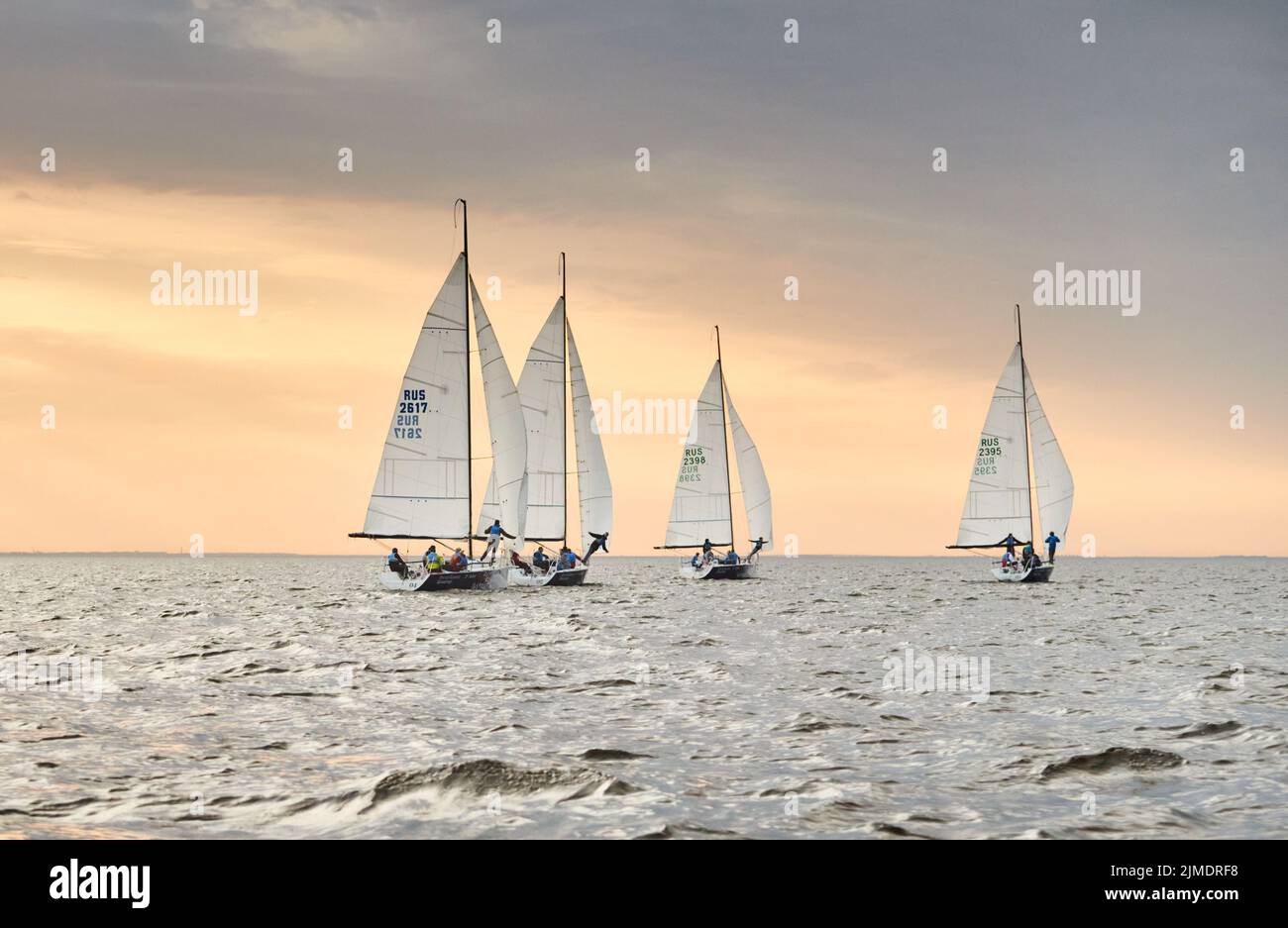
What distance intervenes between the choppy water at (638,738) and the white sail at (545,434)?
Answer: 30378mm

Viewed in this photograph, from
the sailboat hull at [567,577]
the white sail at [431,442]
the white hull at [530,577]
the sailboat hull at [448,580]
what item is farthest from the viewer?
the sailboat hull at [567,577]

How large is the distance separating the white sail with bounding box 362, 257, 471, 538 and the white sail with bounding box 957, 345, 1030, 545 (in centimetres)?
3507

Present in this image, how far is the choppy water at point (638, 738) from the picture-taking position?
463 inches

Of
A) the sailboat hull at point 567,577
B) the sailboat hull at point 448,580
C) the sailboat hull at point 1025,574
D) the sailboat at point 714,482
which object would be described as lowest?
the sailboat hull at point 1025,574

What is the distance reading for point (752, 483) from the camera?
279 ft

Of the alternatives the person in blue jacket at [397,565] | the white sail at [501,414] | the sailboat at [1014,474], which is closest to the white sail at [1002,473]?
the sailboat at [1014,474]

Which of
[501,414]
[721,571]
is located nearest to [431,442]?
[501,414]

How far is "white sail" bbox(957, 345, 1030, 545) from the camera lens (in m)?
75.9

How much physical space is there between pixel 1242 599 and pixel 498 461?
45.5m

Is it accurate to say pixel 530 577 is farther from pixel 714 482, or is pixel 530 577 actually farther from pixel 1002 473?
pixel 1002 473

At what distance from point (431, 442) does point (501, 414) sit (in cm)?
490

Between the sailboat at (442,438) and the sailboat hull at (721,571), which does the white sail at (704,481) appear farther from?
the sailboat at (442,438)
